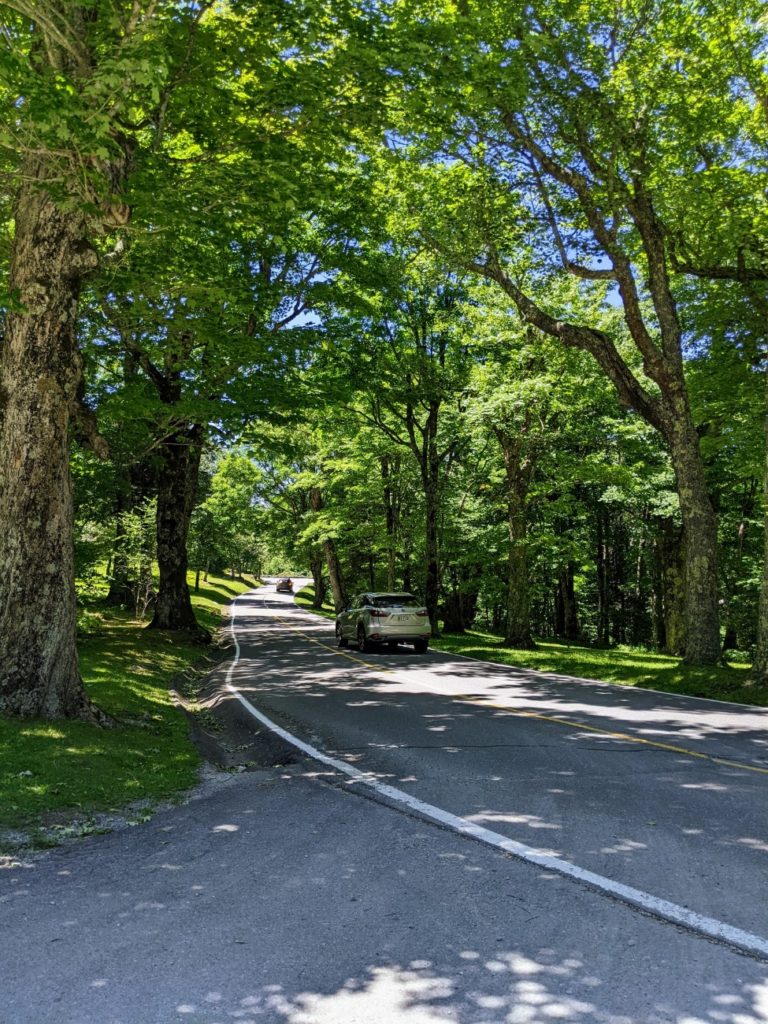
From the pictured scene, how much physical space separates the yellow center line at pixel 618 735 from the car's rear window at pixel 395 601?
358 inches

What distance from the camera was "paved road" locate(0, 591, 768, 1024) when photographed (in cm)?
292

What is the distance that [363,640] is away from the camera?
69.5 ft

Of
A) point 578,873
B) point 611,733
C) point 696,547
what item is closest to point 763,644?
point 696,547

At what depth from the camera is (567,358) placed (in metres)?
19.3

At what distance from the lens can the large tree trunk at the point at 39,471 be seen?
7.80 metres

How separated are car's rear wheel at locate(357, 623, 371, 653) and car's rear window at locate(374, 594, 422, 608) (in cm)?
93

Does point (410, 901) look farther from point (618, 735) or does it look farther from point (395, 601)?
point (395, 601)

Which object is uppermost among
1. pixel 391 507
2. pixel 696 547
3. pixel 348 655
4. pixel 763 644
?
pixel 391 507

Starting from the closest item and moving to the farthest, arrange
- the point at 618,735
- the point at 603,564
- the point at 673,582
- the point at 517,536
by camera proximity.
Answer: the point at 618,735 < the point at 517,536 < the point at 673,582 < the point at 603,564

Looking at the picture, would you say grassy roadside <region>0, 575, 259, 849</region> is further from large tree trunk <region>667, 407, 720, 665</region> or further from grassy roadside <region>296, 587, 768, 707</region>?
large tree trunk <region>667, 407, 720, 665</region>

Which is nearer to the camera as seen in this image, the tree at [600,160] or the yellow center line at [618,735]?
the yellow center line at [618,735]

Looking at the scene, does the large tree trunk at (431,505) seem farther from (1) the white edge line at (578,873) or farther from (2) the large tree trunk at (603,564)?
(1) the white edge line at (578,873)

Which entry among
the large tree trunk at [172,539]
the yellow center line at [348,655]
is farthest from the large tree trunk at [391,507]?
the large tree trunk at [172,539]

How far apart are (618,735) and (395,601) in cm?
1282
